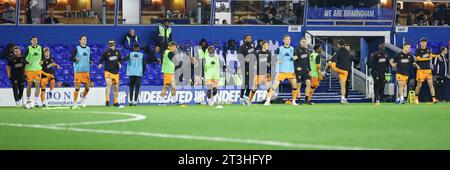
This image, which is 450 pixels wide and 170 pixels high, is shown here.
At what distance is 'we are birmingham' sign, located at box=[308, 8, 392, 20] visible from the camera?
124 feet

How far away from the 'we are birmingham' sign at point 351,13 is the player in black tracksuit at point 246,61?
8.75 meters

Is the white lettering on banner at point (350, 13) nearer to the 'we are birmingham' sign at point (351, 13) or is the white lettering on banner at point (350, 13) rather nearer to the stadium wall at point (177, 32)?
the 'we are birmingham' sign at point (351, 13)

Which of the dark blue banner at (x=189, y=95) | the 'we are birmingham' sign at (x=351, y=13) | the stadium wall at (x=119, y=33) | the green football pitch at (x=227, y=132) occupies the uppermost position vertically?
the 'we are birmingham' sign at (x=351, y=13)

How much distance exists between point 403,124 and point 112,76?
13.1 m

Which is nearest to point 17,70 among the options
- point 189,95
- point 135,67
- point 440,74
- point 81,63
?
point 81,63

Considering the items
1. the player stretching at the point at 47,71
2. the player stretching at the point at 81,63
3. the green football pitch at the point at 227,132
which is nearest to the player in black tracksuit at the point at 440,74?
the player stretching at the point at 81,63

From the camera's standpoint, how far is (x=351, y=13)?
37.8 m

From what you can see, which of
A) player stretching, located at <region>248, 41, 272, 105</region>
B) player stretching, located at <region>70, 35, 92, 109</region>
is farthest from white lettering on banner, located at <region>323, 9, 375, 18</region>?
player stretching, located at <region>70, 35, 92, 109</region>

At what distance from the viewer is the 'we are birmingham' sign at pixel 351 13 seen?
37.7 m

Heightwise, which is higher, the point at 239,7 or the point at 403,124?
the point at 239,7

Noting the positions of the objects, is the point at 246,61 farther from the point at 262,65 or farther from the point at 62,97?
the point at 62,97

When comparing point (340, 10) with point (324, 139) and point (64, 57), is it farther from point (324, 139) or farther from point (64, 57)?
point (324, 139)

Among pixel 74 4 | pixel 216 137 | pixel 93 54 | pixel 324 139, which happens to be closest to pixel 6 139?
pixel 216 137

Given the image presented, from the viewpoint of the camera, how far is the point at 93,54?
34125mm
